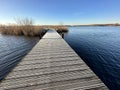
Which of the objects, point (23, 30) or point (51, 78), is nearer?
point (51, 78)

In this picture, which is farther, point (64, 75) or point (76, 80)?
point (64, 75)

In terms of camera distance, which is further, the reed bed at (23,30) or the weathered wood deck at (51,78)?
the reed bed at (23,30)

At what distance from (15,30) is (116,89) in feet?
71.3

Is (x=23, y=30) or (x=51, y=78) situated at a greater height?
(x=23, y=30)

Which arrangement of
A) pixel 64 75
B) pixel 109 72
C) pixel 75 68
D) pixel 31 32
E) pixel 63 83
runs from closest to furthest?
pixel 63 83
pixel 64 75
pixel 75 68
pixel 109 72
pixel 31 32

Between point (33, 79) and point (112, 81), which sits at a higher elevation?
point (33, 79)

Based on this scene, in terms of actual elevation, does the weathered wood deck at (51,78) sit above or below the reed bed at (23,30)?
below

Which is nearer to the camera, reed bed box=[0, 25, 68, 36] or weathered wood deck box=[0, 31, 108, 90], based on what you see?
weathered wood deck box=[0, 31, 108, 90]

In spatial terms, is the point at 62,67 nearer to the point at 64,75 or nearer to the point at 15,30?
the point at 64,75

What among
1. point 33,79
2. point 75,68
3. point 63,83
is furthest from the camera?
point 75,68

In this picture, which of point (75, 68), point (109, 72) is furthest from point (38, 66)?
point (109, 72)

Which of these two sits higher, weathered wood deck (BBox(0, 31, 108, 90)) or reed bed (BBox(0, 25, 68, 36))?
reed bed (BBox(0, 25, 68, 36))

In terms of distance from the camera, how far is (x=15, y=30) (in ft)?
70.8

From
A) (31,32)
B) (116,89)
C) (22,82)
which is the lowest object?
(116,89)
